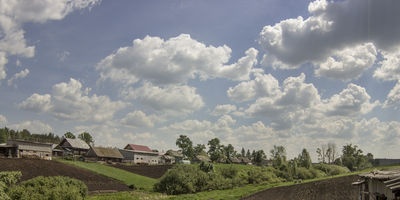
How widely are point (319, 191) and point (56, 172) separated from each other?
39.9m

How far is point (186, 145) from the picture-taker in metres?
164

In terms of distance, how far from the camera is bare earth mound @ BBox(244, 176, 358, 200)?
46.1m

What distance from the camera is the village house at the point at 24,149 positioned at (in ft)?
263

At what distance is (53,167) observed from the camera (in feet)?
218

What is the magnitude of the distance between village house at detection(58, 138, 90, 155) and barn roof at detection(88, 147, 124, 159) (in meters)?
5.19

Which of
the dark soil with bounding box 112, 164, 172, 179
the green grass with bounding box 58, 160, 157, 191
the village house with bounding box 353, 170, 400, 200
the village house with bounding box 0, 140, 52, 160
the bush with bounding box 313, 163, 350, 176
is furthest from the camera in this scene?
Result: the dark soil with bounding box 112, 164, 172, 179

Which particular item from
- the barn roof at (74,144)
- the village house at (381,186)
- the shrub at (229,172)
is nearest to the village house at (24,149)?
the barn roof at (74,144)

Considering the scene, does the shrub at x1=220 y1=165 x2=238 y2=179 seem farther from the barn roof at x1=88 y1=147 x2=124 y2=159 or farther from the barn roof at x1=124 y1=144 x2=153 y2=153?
the barn roof at x1=124 y1=144 x2=153 y2=153

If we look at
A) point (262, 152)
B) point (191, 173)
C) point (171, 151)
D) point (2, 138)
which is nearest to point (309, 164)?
point (191, 173)

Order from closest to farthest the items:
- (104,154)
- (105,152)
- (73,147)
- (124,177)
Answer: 1. (124,177)
2. (104,154)
3. (73,147)
4. (105,152)

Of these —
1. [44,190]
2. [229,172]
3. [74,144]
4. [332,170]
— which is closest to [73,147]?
[74,144]

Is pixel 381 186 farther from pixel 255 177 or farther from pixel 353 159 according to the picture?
pixel 353 159

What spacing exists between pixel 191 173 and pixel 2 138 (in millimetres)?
113347

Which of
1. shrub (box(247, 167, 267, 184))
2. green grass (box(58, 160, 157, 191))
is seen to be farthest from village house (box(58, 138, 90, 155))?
shrub (box(247, 167, 267, 184))
